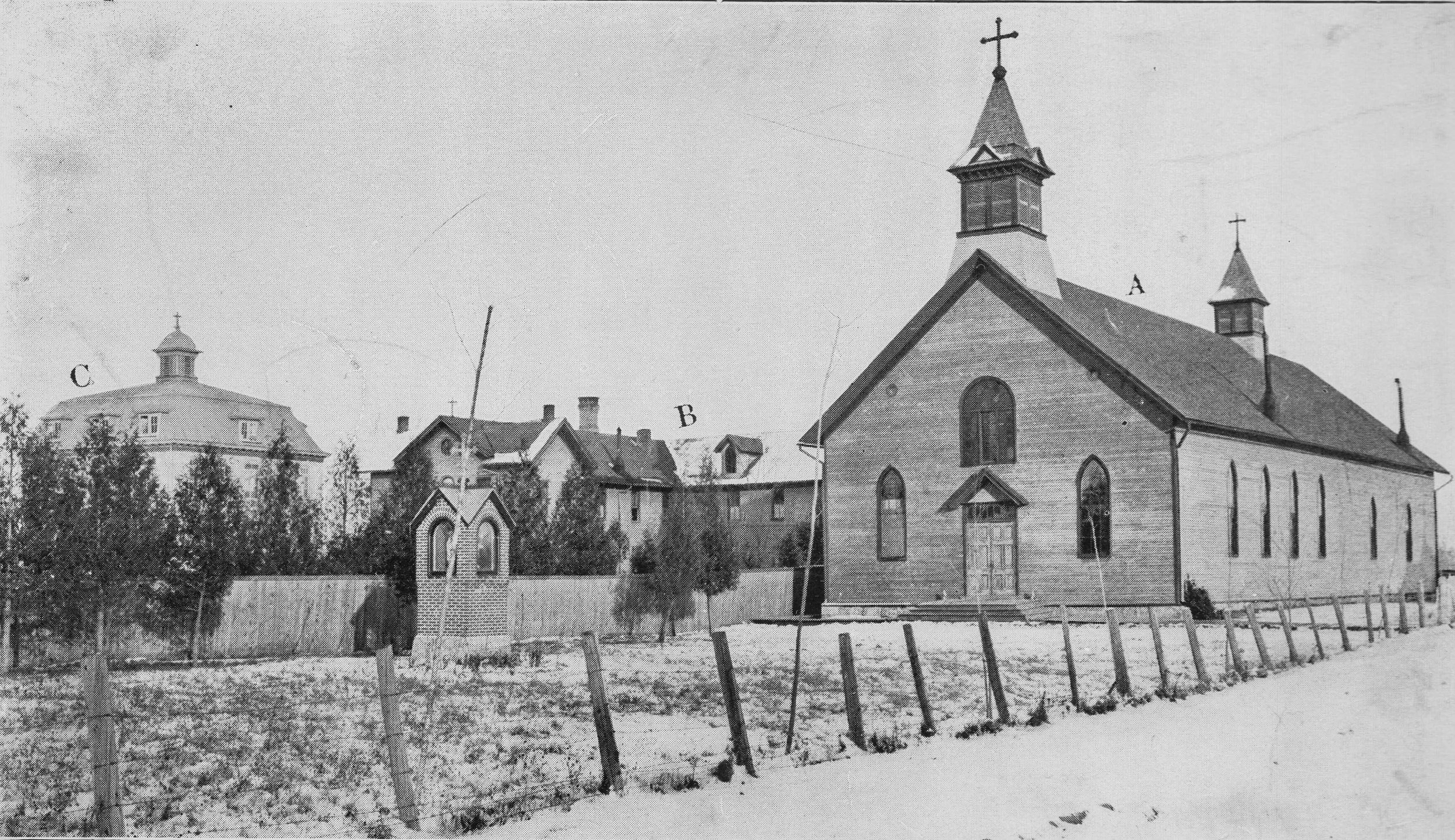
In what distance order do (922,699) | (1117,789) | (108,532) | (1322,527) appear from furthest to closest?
(1322,527) → (108,532) → (922,699) → (1117,789)

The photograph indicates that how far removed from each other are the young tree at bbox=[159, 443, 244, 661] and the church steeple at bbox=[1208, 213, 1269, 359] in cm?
3348

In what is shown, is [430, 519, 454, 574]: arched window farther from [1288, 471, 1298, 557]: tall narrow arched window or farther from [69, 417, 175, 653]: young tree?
[1288, 471, 1298, 557]: tall narrow arched window

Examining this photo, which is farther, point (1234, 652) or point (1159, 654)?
point (1234, 652)

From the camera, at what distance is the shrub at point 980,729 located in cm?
1591

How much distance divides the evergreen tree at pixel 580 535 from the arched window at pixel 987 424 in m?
10.0

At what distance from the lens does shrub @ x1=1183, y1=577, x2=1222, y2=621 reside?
34.4 metres

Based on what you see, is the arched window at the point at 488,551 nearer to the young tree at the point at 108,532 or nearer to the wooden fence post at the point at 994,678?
the young tree at the point at 108,532

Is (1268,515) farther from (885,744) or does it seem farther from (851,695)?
(885,744)

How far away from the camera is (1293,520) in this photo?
1603 inches

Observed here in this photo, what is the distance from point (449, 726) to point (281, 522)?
16627mm

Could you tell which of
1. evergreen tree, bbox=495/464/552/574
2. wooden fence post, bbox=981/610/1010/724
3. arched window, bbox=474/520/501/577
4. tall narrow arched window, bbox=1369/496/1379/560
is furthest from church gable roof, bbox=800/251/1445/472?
wooden fence post, bbox=981/610/1010/724

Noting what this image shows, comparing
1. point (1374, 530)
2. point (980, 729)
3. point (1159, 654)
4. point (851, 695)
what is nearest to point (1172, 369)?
point (1374, 530)

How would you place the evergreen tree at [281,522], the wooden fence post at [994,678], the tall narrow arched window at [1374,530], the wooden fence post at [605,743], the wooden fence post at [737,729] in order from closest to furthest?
the wooden fence post at [605,743], the wooden fence post at [737,729], the wooden fence post at [994,678], the evergreen tree at [281,522], the tall narrow arched window at [1374,530]

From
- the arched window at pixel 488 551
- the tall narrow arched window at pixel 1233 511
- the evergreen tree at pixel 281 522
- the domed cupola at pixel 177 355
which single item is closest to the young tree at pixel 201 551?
the evergreen tree at pixel 281 522
